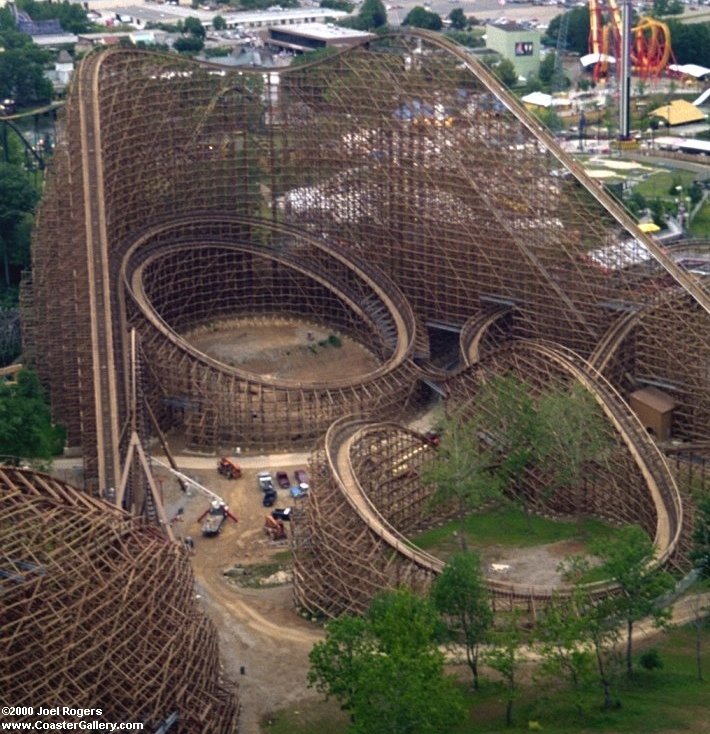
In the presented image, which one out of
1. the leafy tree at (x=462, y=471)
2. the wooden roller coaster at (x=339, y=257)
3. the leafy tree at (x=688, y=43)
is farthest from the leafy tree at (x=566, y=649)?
the leafy tree at (x=688, y=43)

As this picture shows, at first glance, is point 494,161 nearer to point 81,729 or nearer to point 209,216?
point 209,216

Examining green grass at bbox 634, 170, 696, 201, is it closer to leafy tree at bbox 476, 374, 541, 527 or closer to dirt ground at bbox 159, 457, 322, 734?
leafy tree at bbox 476, 374, 541, 527

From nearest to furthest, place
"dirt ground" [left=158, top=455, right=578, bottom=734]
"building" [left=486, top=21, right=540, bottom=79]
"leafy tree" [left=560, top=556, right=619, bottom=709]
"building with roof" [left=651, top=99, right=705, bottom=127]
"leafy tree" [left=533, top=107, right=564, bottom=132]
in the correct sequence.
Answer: "leafy tree" [left=560, top=556, right=619, bottom=709]
"dirt ground" [left=158, top=455, right=578, bottom=734]
"leafy tree" [left=533, top=107, right=564, bottom=132]
"building with roof" [left=651, top=99, right=705, bottom=127]
"building" [left=486, top=21, right=540, bottom=79]

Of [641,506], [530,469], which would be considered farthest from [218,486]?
[641,506]

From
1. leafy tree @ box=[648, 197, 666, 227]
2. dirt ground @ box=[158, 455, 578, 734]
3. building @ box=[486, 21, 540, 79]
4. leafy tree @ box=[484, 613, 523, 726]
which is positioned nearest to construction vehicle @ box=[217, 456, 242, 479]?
dirt ground @ box=[158, 455, 578, 734]

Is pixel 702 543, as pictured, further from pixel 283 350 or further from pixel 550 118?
pixel 550 118

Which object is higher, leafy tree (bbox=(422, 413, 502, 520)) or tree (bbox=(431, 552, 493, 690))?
tree (bbox=(431, 552, 493, 690))

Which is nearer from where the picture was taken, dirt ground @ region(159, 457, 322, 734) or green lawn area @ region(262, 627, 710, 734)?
green lawn area @ region(262, 627, 710, 734)

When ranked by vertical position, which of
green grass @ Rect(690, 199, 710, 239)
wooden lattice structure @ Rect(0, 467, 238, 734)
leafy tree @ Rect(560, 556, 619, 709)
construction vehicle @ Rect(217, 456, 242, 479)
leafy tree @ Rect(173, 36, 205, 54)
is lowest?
green grass @ Rect(690, 199, 710, 239)
